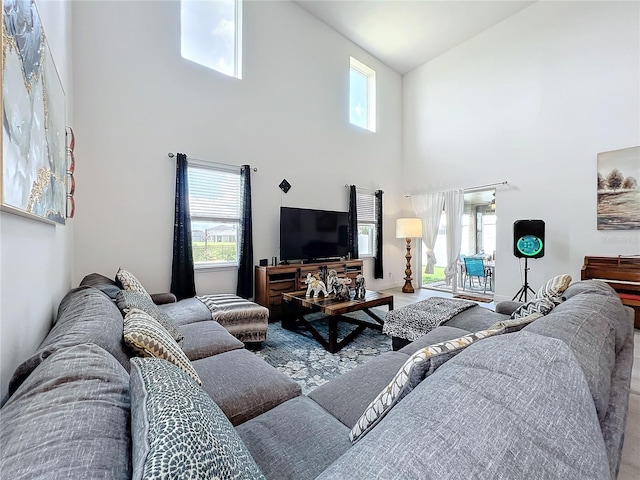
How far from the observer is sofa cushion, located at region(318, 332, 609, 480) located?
470 millimetres

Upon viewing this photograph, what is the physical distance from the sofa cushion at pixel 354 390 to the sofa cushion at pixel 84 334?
0.84 m

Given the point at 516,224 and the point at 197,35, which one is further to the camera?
the point at 516,224

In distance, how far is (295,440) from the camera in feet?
3.21

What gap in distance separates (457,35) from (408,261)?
14.0ft

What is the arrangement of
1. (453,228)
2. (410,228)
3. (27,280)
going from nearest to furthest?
(27,280) < (453,228) < (410,228)

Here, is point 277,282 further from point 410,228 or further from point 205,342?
point 410,228

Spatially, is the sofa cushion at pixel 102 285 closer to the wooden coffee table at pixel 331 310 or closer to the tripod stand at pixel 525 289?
the wooden coffee table at pixel 331 310

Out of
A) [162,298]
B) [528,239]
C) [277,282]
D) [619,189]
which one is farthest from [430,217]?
[162,298]

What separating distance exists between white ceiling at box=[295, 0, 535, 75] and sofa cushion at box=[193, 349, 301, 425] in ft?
17.1

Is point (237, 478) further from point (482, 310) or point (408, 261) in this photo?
point (408, 261)

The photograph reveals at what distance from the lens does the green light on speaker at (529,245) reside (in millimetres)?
3969

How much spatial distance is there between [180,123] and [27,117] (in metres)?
2.59

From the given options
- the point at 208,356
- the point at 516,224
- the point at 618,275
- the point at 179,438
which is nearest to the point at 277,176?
the point at 208,356

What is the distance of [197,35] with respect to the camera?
12.0 feet
